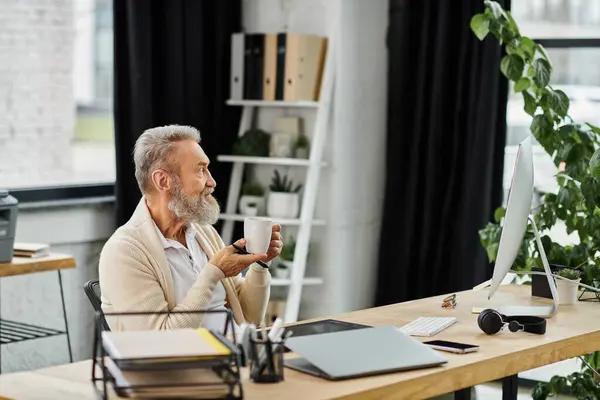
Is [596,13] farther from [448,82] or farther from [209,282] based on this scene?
[209,282]

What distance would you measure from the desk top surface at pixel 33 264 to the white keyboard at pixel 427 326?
173 cm

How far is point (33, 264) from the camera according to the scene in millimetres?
4066

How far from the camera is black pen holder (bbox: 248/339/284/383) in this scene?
7.34 ft

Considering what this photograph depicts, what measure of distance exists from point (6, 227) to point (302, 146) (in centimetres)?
154

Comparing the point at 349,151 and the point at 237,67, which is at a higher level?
the point at 237,67

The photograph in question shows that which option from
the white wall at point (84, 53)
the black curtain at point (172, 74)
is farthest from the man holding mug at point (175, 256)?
the white wall at point (84, 53)

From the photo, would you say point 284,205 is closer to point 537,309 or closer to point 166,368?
point 537,309

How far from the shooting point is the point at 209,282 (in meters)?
2.85

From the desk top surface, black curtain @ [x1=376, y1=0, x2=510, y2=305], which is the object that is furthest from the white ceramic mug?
black curtain @ [x1=376, y1=0, x2=510, y2=305]

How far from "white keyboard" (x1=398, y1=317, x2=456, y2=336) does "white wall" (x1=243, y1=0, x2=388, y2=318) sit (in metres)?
2.09

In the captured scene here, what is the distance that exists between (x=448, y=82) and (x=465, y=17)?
300mm

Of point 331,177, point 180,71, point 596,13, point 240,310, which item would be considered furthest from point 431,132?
point 240,310

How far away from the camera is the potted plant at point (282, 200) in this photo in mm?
4965

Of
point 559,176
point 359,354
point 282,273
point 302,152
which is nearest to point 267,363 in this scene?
point 359,354
